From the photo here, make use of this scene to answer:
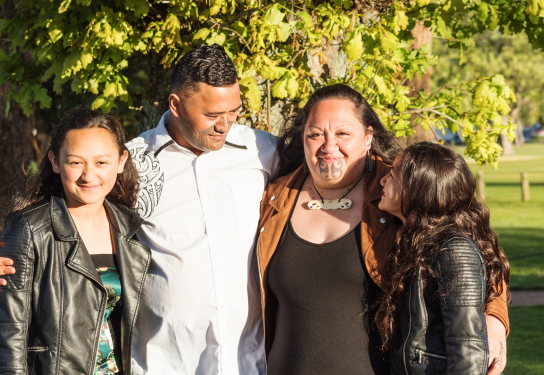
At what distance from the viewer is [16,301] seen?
244 cm

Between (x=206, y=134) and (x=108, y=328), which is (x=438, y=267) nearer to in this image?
(x=206, y=134)

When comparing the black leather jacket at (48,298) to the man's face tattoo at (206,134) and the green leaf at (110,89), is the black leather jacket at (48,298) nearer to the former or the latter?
the man's face tattoo at (206,134)

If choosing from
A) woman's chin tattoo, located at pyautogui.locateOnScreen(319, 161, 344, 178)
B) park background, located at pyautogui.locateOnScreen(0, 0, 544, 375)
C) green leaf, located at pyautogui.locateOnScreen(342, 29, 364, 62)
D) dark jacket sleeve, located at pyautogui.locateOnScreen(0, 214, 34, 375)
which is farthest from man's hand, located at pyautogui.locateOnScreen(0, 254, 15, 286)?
green leaf, located at pyautogui.locateOnScreen(342, 29, 364, 62)

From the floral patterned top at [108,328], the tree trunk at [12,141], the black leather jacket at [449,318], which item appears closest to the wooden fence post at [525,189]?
the tree trunk at [12,141]

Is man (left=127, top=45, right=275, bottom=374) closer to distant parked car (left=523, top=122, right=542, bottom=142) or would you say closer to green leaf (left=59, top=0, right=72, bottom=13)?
green leaf (left=59, top=0, right=72, bottom=13)

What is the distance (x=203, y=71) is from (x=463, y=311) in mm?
1588

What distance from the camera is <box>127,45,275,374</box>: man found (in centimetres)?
280

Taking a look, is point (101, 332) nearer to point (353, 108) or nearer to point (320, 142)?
point (320, 142)

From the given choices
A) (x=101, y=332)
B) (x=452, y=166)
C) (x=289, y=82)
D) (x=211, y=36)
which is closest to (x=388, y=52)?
(x=289, y=82)

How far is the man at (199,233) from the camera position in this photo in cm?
280

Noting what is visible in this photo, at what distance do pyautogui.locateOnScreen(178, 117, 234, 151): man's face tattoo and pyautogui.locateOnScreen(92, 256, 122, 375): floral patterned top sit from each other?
71 cm

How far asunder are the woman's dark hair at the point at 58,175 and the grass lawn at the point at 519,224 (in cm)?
863

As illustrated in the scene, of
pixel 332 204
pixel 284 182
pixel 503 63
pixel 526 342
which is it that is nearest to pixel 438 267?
pixel 332 204

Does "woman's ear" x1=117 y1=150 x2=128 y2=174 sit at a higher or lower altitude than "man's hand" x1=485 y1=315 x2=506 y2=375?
higher
